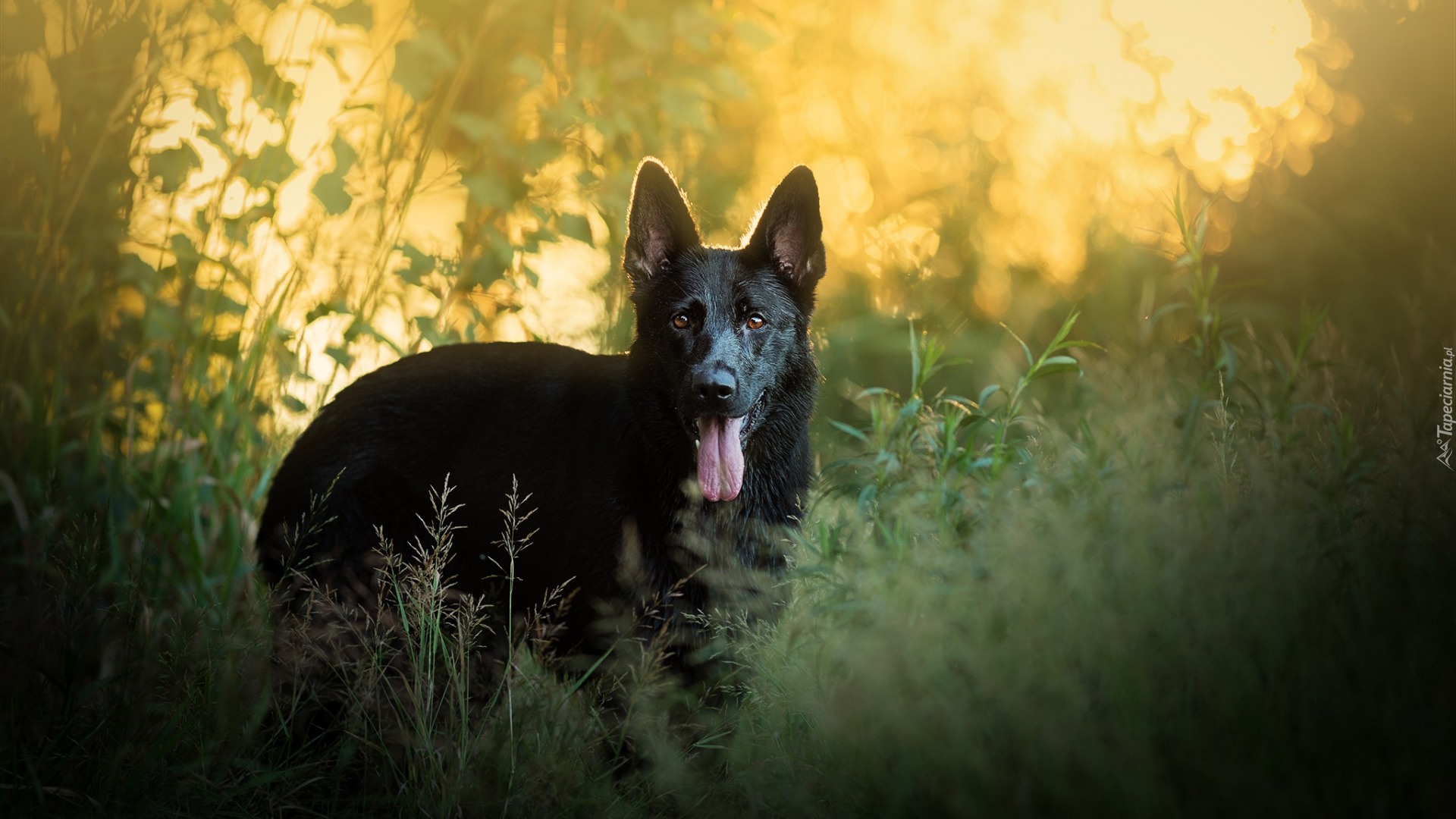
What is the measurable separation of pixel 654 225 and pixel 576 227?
1.70 m

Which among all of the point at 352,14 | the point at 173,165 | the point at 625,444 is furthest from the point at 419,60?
the point at 625,444

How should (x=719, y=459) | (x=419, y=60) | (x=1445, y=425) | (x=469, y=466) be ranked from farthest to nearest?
1. (x=419, y=60)
2. (x=469, y=466)
3. (x=719, y=459)
4. (x=1445, y=425)

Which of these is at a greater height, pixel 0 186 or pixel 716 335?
pixel 0 186

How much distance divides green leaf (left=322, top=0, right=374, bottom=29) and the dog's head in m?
1.53

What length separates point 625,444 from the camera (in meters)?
3.18

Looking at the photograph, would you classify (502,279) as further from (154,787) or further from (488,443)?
(154,787)

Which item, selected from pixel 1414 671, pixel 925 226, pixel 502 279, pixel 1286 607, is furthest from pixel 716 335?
pixel 925 226

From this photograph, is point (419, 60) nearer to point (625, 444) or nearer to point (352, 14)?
point (352, 14)

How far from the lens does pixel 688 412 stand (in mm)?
2996

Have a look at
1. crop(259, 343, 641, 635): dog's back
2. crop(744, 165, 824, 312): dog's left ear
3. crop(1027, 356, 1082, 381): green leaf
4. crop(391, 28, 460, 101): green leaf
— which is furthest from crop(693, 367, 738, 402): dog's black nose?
crop(391, 28, 460, 101): green leaf

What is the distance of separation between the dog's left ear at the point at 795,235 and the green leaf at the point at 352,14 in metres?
1.92

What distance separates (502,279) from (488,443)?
212 centimetres

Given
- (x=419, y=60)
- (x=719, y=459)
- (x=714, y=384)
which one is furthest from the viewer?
(x=419, y=60)

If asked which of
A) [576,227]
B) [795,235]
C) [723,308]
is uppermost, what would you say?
[576,227]
